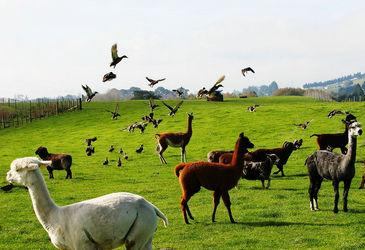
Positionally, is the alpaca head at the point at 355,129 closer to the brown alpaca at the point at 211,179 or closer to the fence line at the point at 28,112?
the brown alpaca at the point at 211,179

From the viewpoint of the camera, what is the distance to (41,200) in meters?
7.98

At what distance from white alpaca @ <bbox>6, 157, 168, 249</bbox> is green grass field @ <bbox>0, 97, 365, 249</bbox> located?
430 centimetres

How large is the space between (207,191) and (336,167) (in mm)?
5893

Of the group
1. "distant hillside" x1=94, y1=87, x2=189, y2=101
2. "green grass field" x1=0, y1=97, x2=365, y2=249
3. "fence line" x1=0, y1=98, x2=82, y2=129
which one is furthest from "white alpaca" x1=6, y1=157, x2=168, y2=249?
"fence line" x1=0, y1=98, x2=82, y2=129

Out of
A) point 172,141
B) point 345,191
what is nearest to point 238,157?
point 345,191

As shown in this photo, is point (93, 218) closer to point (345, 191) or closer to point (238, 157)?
point (238, 157)

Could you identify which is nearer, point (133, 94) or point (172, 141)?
point (172, 141)

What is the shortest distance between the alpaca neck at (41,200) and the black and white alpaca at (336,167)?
31.4 feet

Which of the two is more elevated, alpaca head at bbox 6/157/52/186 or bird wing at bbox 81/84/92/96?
bird wing at bbox 81/84/92/96

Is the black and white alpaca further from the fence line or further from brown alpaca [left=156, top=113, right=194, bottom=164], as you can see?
the fence line

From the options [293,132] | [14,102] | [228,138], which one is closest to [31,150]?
[228,138]

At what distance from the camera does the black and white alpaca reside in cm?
1470

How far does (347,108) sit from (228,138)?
605 inches

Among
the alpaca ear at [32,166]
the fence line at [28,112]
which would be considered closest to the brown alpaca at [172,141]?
the alpaca ear at [32,166]
